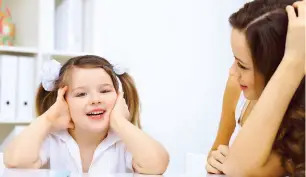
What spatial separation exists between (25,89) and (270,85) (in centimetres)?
159

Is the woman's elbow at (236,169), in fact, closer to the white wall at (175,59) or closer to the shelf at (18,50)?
the shelf at (18,50)

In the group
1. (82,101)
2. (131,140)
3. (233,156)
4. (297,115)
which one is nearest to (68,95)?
(82,101)

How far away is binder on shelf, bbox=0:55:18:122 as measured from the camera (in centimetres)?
212

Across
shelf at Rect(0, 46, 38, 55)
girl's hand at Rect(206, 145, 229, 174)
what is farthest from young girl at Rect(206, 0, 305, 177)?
shelf at Rect(0, 46, 38, 55)

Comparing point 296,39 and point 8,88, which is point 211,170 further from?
point 8,88

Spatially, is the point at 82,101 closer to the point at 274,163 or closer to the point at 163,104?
the point at 274,163

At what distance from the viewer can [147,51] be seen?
2.89 meters

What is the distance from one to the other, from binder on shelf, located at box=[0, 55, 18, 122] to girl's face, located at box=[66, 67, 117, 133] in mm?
982

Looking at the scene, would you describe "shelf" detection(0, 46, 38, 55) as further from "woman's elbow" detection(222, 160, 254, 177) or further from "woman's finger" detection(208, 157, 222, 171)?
"woman's elbow" detection(222, 160, 254, 177)

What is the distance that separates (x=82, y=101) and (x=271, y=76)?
0.52 meters

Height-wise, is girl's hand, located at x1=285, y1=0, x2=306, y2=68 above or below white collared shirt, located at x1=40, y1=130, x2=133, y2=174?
above

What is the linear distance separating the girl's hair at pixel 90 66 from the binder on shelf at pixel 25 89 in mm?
769

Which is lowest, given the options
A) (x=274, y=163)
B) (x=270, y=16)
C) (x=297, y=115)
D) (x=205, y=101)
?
(x=205, y=101)

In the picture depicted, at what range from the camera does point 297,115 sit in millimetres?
792
